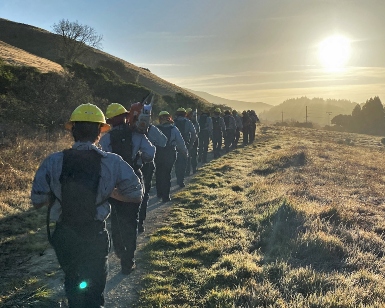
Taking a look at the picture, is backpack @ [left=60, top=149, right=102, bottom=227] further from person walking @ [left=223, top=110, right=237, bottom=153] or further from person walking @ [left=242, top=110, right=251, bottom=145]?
person walking @ [left=242, top=110, right=251, bottom=145]

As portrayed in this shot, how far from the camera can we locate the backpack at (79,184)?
2.96 meters

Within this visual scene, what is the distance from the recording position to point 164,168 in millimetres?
8828

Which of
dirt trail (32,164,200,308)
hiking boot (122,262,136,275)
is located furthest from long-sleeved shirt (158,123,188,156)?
hiking boot (122,262,136,275)

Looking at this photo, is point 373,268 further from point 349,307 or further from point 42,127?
point 42,127

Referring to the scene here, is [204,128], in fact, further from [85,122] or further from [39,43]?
[39,43]

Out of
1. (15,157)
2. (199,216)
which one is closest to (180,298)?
(199,216)

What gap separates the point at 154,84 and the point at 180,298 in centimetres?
5856

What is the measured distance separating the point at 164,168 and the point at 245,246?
11.7 feet

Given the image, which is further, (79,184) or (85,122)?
(85,122)

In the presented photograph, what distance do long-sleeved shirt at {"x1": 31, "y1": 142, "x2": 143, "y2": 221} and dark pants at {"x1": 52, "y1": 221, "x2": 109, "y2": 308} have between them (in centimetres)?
15

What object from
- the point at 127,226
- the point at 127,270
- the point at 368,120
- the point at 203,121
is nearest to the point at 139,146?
the point at 127,226

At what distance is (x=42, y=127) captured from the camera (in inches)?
557

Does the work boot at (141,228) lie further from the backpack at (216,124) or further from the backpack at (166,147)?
the backpack at (216,124)

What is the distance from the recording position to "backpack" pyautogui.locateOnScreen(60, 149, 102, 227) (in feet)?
9.71
